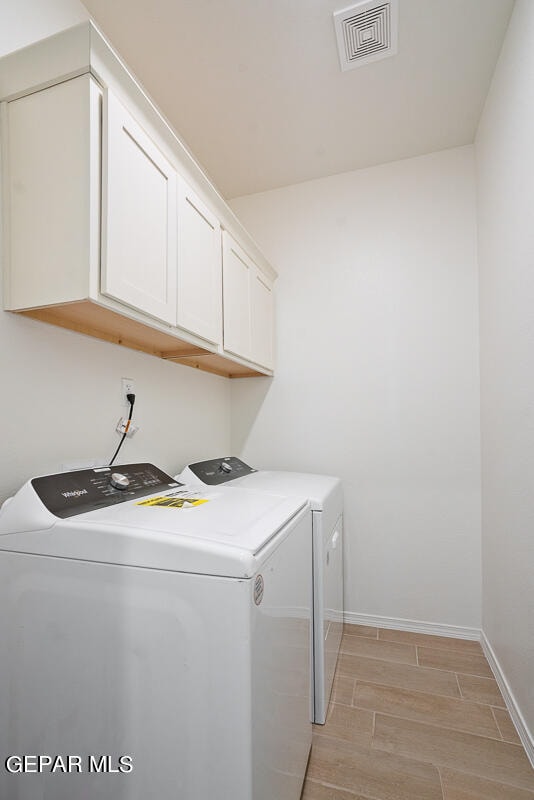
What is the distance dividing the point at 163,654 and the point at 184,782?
A: 25 cm

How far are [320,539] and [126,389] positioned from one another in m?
1.00

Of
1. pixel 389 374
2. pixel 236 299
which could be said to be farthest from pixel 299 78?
pixel 389 374

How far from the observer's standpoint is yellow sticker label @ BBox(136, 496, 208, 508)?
3.87ft

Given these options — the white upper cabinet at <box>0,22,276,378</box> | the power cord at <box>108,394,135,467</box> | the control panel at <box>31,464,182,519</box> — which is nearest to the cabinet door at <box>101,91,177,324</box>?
the white upper cabinet at <box>0,22,276,378</box>

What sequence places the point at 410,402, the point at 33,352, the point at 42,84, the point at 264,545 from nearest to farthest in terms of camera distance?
the point at 264,545, the point at 42,84, the point at 33,352, the point at 410,402

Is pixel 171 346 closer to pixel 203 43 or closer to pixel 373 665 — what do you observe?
pixel 203 43

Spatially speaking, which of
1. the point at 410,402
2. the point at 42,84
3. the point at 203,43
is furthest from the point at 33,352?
the point at 410,402

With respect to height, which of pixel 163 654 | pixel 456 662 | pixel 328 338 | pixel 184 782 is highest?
pixel 328 338

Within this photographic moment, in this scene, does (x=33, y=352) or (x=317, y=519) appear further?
(x=317, y=519)

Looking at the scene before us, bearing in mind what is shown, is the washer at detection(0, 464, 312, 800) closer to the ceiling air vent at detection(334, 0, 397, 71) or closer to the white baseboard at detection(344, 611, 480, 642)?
the white baseboard at detection(344, 611, 480, 642)

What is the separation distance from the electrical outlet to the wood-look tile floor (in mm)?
1478

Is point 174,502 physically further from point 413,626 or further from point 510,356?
Result: point 413,626

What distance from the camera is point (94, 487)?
123 cm

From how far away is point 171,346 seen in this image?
1.77 m
